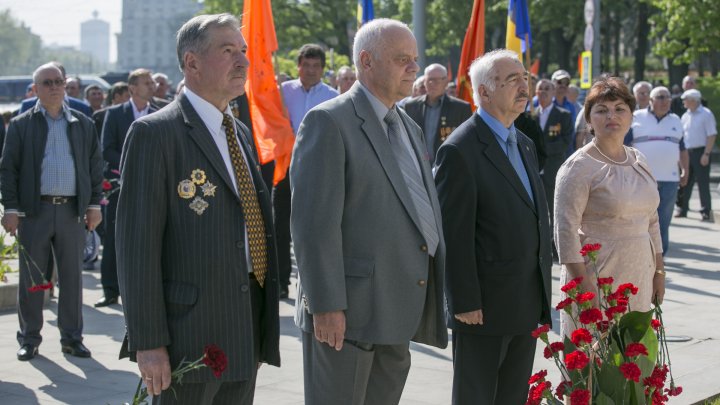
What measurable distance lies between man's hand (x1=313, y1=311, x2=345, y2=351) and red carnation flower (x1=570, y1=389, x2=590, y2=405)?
2.99 ft

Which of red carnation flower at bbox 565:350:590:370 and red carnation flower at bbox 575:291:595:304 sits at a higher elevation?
red carnation flower at bbox 575:291:595:304

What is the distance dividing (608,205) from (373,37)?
165 cm

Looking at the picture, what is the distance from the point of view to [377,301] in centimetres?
442

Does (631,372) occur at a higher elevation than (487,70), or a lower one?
lower

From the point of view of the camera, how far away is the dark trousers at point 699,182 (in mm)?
17969

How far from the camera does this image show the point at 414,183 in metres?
4.57

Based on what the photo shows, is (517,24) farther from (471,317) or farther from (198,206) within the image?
(198,206)

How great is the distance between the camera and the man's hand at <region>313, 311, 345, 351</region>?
4324mm

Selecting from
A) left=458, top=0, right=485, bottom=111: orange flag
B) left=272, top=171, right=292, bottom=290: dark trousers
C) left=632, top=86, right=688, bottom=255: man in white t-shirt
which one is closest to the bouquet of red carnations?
left=272, top=171, right=292, bottom=290: dark trousers

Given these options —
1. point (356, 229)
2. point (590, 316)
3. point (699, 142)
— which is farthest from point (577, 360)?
point (699, 142)

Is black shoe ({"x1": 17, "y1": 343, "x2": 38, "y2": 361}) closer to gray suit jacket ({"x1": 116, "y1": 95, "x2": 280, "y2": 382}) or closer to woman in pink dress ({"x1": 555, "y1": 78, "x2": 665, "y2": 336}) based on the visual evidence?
woman in pink dress ({"x1": 555, "y1": 78, "x2": 665, "y2": 336})

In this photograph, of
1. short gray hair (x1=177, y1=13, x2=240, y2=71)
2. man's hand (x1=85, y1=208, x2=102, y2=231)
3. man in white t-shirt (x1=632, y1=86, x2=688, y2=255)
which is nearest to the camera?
short gray hair (x1=177, y1=13, x2=240, y2=71)

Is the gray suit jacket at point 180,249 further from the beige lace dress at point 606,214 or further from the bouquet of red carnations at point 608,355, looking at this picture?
the beige lace dress at point 606,214

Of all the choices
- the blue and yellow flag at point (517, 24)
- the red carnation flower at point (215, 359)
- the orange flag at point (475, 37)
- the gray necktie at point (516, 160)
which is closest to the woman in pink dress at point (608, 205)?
the gray necktie at point (516, 160)
